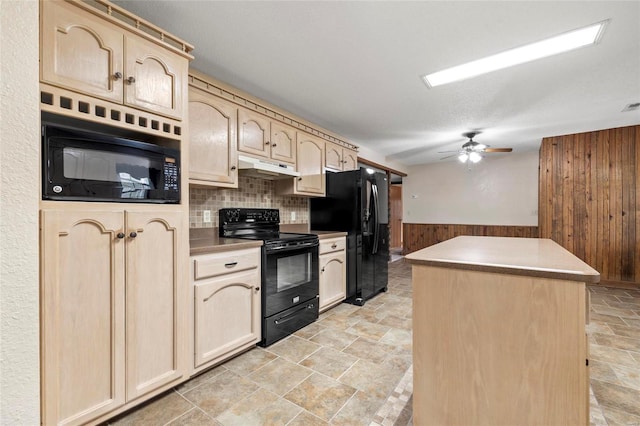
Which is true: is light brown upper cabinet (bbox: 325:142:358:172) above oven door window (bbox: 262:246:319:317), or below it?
above

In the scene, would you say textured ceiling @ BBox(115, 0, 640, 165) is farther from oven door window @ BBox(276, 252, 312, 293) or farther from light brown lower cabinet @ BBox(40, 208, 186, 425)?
oven door window @ BBox(276, 252, 312, 293)

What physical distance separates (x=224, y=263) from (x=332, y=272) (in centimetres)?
149

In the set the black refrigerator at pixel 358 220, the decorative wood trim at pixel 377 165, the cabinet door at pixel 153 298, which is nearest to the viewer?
the cabinet door at pixel 153 298

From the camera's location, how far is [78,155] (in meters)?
1.39

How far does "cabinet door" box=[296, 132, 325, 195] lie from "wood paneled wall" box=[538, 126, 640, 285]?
3833 millimetres

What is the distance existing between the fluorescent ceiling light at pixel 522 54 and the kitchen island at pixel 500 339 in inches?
63.9

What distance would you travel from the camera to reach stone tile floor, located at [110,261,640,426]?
1.56 meters

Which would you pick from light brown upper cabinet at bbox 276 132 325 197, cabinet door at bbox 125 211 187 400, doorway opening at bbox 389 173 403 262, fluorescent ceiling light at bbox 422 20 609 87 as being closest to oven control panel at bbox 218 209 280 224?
light brown upper cabinet at bbox 276 132 325 197

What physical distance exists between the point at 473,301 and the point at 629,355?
215cm

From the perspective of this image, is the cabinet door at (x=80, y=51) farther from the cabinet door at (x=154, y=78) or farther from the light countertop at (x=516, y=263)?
the light countertop at (x=516, y=263)

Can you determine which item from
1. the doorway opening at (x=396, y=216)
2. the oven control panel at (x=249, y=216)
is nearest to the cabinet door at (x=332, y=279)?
the oven control panel at (x=249, y=216)

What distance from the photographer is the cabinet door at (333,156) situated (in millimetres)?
3676
